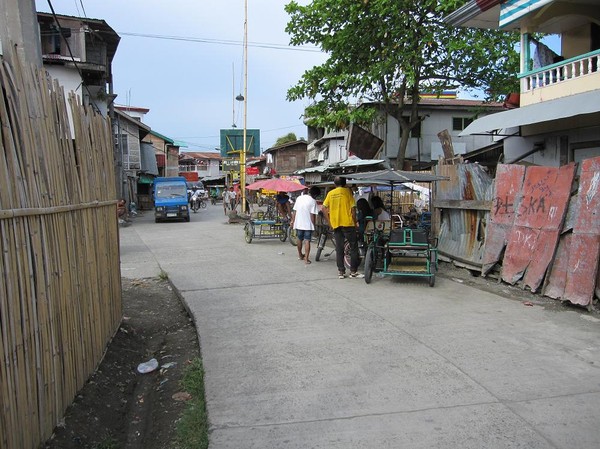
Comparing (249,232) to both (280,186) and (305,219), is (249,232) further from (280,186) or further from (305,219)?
(305,219)

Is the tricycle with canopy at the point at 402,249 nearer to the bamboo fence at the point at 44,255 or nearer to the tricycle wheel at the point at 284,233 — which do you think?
the bamboo fence at the point at 44,255

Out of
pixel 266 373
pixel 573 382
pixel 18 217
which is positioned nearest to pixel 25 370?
pixel 18 217

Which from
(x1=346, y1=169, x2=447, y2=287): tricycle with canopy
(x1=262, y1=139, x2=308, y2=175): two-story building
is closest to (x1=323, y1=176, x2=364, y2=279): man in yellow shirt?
(x1=346, y1=169, x2=447, y2=287): tricycle with canopy

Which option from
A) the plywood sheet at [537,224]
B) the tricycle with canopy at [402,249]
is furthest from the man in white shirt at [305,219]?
the plywood sheet at [537,224]

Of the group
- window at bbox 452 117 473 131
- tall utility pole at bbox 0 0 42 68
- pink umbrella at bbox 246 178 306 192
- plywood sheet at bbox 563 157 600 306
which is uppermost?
window at bbox 452 117 473 131

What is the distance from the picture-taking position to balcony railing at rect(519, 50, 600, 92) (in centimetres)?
938

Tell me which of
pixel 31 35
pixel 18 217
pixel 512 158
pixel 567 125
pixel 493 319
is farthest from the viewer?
pixel 512 158

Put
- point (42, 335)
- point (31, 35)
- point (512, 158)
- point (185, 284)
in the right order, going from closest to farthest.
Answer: point (42, 335), point (31, 35), point (185, 284), point (512, 158)

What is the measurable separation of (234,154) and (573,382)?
2529cm

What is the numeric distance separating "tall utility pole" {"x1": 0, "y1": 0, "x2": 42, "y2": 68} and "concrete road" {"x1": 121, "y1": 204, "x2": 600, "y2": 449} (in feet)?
11.9

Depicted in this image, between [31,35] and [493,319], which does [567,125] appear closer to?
[493,319]

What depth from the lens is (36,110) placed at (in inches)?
128

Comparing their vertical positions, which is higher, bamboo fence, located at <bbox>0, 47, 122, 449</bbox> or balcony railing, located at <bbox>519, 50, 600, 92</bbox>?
balcony railing, located at <bbox>519, 50, 600, 92</bbox>

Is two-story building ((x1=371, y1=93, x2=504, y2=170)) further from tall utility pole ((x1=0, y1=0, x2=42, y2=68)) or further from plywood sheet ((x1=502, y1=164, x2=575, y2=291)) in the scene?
tall utility pole ((x1=0, y1=0, x2=42, y2=68))
